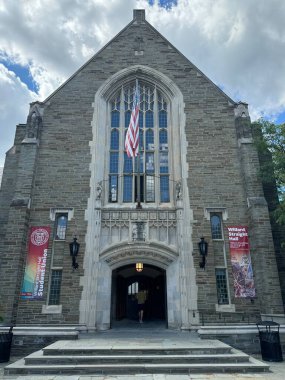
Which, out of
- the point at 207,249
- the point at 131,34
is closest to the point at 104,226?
the point at 207,249

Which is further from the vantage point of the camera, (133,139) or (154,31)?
(154,31)

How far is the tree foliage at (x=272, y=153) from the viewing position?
38.0ft

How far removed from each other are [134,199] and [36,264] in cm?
498

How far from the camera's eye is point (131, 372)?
6746mm

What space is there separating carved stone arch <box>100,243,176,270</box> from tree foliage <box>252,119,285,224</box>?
186 inches

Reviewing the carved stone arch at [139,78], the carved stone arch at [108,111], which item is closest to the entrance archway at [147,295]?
the carved stone arch at [108,111]

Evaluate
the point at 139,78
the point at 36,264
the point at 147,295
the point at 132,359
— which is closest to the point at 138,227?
the point at 36,264

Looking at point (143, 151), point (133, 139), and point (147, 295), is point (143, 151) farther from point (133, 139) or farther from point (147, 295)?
point (147, 295)

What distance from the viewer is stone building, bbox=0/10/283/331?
10961 millimetres

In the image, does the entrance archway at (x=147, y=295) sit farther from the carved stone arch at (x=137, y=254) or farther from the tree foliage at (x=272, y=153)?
the tree foliage at (x=272, y=153)

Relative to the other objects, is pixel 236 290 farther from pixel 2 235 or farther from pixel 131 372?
pixel 2 235

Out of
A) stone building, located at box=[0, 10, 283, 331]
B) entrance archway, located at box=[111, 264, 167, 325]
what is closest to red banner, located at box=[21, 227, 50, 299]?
stone building, located at box=[0, 10, 283, 331]

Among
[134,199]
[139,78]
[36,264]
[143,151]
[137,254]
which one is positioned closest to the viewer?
[36,264]

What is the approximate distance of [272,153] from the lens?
12.3m
